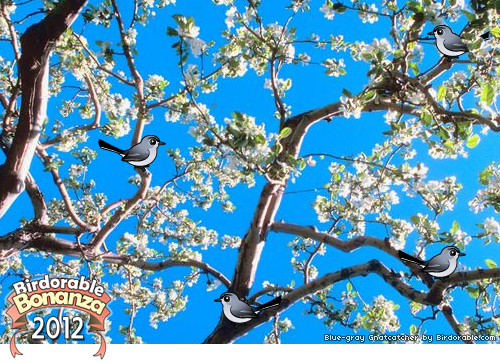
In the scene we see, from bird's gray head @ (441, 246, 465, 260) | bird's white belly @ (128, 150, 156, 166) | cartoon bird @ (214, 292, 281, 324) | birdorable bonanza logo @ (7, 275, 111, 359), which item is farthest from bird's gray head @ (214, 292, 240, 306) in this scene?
bird's gray head @ (441, 246, 465, 260)

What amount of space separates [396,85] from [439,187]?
1.16 m

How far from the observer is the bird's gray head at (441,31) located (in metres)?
3.47

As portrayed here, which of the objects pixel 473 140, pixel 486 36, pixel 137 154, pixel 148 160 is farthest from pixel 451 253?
pixel 137 154

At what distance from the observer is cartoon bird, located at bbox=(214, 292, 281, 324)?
4.08 m

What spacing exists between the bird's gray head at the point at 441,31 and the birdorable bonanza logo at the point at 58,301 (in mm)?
3170

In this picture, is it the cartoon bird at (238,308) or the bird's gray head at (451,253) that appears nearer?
the bird's gray head at (451,253)

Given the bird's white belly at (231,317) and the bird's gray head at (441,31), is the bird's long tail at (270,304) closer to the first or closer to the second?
the bird's white belly at (231,317)

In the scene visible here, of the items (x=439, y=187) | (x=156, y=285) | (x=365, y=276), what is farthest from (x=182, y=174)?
(x=439, y=187)

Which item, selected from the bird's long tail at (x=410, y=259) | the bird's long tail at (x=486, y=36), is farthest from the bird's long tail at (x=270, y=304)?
the bird's long tail at (x=486, y=36)

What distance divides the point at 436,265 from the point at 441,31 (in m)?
1.84

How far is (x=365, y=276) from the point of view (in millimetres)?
4102

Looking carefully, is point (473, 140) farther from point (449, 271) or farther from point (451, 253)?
point (449, 271)

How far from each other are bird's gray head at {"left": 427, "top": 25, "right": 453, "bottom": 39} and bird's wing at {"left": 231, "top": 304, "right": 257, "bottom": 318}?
284 cm

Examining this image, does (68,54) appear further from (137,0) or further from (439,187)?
(439,187)
